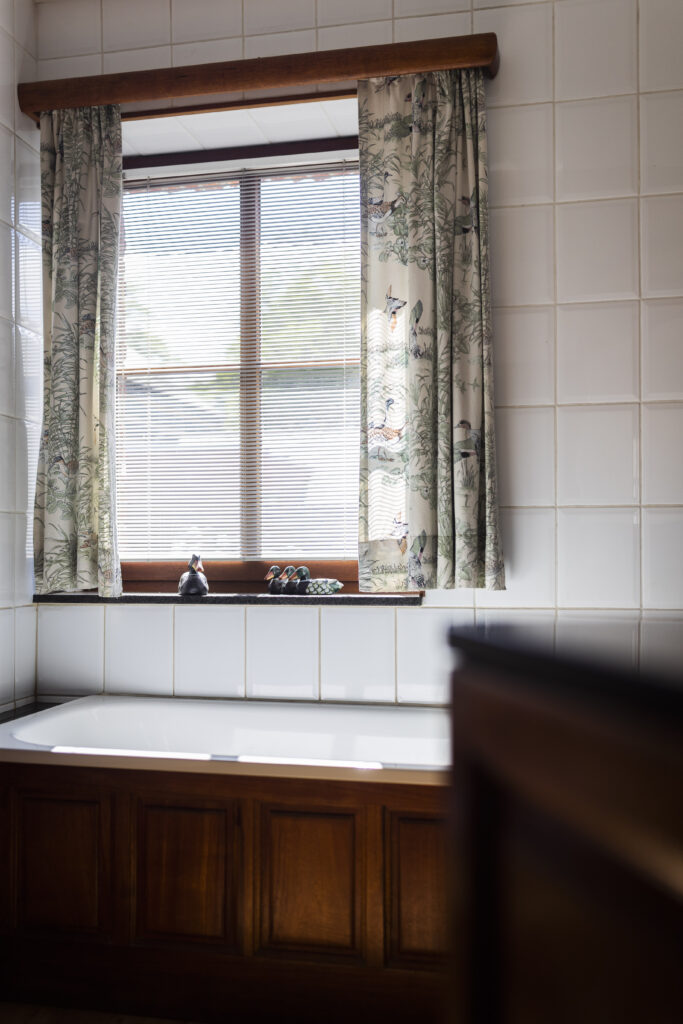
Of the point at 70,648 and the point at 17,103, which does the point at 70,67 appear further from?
the point at 70,648

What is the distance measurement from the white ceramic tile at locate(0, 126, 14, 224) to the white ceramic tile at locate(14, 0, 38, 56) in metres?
0.39

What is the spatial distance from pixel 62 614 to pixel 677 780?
277cm

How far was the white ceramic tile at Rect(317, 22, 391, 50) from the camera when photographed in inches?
102

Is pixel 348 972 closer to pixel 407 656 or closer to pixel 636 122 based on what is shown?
pixel 407 656

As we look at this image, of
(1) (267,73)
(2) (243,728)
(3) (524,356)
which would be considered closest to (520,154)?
(3) (524,356)

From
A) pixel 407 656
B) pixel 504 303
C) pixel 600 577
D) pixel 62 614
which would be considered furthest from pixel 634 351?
A: pixel 62 614

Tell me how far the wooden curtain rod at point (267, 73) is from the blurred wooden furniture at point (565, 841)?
8.32 feet

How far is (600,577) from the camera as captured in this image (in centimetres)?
242

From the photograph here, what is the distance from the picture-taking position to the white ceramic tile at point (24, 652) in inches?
105

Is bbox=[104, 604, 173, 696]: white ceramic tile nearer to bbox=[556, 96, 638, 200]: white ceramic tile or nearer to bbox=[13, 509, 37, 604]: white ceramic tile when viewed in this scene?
bbox=[13, 509, 37, 604]: white ceramic tile

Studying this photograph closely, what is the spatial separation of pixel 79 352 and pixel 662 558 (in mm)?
1947

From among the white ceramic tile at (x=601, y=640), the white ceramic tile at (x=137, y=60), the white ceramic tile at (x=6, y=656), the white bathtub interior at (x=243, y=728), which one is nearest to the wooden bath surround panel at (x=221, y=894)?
the white bathtub interior at (x=243, y=728)

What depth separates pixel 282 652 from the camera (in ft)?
8.57

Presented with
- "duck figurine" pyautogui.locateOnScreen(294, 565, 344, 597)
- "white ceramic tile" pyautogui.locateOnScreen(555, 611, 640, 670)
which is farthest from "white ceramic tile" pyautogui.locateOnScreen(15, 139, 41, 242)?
"white ceramic tile" pyautogui.locateOnScreen(555, 611, 640, 670)
